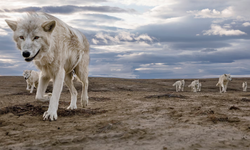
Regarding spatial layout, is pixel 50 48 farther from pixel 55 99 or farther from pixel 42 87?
pixel 42 87

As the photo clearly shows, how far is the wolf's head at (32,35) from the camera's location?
4.79 m

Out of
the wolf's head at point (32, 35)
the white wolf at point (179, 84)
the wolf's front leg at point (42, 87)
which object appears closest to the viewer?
the wolf's head at point (32, 35)

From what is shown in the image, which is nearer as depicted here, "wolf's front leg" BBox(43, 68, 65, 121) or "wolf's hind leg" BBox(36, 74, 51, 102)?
"wolf's front leg" BBox(43, 68, 65, 121)

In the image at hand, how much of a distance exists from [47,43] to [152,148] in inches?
138

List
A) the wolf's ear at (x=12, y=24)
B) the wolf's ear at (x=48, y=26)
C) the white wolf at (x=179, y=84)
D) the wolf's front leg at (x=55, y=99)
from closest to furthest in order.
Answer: the wolf's ear at (x=48, y=26) → the wolf's ear at (x=12, y=24) → the wolf's front leg at (x=55, y=99) → the white wolf at (x=179, y=84)

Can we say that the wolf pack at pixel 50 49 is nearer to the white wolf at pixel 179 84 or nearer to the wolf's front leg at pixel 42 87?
the wolf's front leg at pixel 42 87

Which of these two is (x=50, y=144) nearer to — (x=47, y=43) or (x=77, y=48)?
(x=47, y=43)

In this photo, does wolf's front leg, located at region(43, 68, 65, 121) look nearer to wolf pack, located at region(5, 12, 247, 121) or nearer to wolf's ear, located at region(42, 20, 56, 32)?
wolf pack, located at region(5, 12, 247, 121)

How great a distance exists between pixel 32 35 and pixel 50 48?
529 mm

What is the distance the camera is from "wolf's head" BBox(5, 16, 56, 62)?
4785 mm

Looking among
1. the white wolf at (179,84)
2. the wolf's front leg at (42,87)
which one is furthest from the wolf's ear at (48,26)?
the white wolf at (179,84)

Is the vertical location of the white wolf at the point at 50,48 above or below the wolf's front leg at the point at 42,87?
above

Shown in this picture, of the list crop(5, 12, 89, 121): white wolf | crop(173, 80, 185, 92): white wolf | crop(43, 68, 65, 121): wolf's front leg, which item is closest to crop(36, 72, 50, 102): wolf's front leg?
crop(5, 12, 89, 121): white wolf

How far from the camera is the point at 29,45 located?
4777 millimetres
